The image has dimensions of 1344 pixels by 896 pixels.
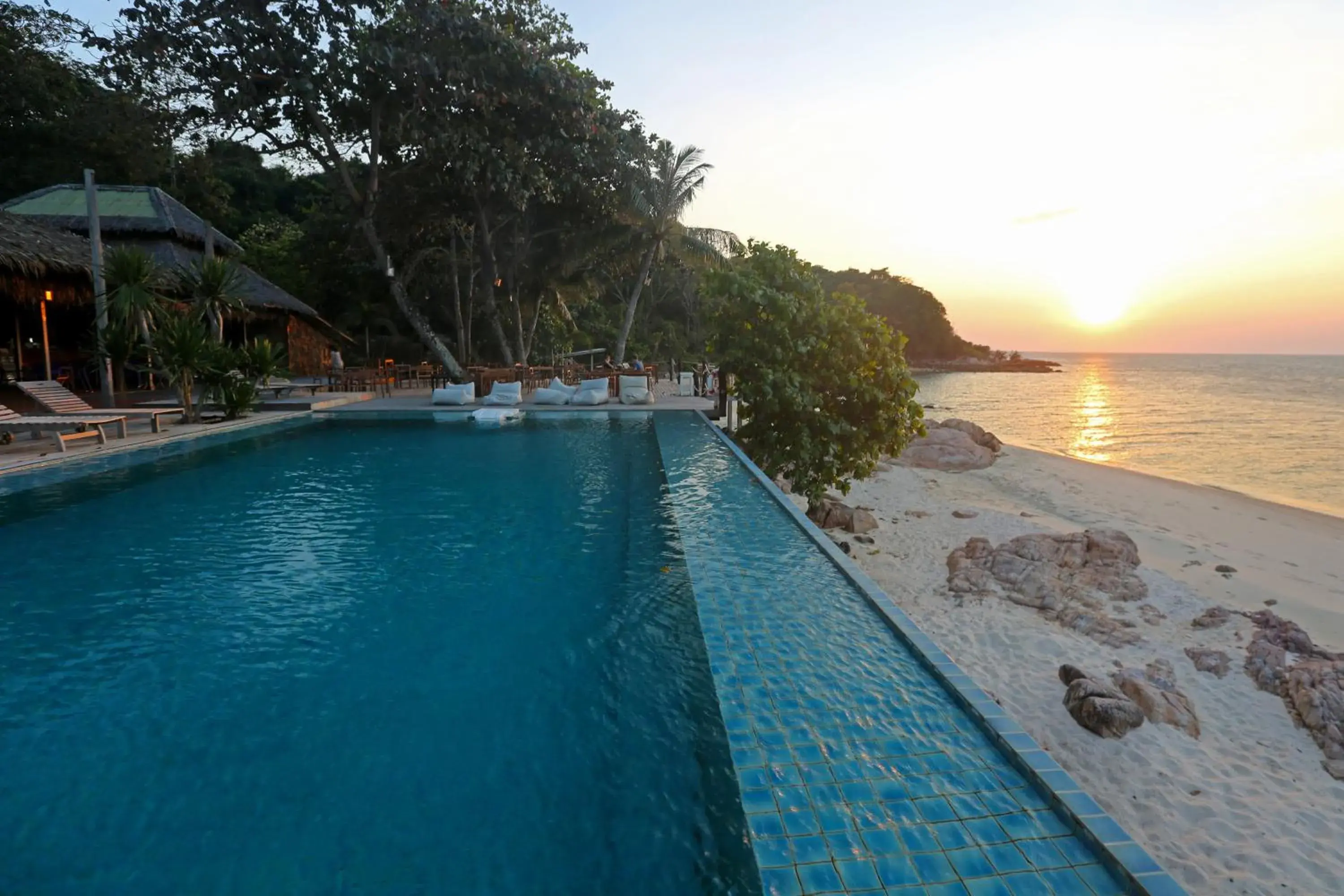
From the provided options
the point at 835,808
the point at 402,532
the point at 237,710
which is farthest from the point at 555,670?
the point at 402,532

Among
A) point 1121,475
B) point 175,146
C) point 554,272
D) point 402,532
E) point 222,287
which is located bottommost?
point 1121,475

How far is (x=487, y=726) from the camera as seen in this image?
3.20 m

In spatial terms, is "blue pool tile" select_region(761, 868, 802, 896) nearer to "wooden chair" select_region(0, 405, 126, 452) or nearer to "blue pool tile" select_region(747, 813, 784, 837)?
"blue pool tile" select_region(747, 813, 784, 837)

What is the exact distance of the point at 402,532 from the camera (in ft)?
20.1

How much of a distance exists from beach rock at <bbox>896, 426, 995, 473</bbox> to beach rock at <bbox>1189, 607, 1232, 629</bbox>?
29.5 ft

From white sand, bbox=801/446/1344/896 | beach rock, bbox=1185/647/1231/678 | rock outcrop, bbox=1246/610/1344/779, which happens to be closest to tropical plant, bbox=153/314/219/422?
white sand, bbox=801/446/1344/896

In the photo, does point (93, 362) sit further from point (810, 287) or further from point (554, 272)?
point (810, 287)

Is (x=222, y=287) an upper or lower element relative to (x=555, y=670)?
upper

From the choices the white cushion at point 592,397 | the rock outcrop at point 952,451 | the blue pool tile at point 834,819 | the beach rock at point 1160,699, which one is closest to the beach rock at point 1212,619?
the beach rock at point 1160,699

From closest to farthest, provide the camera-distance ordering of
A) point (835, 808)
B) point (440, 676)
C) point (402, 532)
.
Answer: point (835, 808) → point (440, 676) → point (402, 532)

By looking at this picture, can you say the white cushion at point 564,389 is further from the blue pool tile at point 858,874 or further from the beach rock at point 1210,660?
the blue pool tile at point 858,874

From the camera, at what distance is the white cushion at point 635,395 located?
16797 mm

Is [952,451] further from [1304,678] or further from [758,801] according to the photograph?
[758,801]

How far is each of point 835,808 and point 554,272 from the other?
925 inches
